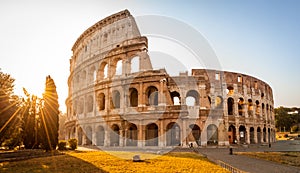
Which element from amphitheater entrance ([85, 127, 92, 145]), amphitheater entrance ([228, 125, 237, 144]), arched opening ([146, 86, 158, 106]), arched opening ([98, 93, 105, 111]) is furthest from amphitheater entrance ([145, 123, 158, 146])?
amphitheater entrance ([228, 125, 237, 144])

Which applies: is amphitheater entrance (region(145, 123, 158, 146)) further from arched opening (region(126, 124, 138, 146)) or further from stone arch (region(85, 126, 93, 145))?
stone arch (region(85, 126, 93, 145))

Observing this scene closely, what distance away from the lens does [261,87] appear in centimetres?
3953

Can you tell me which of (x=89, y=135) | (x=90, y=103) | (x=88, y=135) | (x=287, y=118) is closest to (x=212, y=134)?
(x=89, y=135)

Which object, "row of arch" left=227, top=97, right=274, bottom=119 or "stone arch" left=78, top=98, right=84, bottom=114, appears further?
"row of arch" left=227, top=97, right=274, bottom=119

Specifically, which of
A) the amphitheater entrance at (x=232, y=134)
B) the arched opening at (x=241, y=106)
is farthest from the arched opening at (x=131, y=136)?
the arched opening at (x=241, y=106)

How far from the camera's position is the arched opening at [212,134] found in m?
30.6

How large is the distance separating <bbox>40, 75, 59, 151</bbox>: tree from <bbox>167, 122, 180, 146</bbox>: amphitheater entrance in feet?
40.2

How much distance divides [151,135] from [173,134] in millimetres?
2930

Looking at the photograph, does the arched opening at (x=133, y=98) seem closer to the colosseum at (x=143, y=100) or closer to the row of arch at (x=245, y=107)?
the colosseum at (x=143, y=100)

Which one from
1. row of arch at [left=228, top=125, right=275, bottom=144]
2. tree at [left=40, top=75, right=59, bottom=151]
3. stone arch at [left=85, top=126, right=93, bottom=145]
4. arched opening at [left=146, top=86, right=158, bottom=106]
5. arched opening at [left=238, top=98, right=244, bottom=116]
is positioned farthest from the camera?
arched opening at [left=238, top=98, right=244, bottom=116]

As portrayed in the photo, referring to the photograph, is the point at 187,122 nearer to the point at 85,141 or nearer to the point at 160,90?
the point at 160,90

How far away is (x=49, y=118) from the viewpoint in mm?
20859

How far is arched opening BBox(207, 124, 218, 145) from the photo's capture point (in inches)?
1205

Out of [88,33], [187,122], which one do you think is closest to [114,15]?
[88,33]
